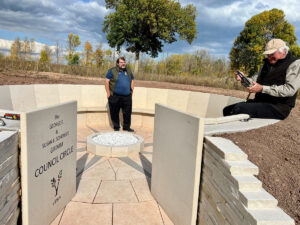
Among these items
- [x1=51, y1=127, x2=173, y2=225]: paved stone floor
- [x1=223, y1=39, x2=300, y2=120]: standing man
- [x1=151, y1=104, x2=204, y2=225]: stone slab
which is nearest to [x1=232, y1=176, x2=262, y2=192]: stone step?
[x1=151, y1=104, x2=204, y2=225]: stone slab

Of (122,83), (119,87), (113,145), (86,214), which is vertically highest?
(122,83)

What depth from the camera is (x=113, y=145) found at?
452 cm

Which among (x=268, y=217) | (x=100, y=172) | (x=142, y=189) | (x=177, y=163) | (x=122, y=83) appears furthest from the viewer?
(x=122, y=83)

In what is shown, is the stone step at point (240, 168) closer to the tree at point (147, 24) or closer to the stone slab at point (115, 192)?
the stone slab at point (115, 192)

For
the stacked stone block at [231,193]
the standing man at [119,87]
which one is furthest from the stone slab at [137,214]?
the standing man at [119,87]

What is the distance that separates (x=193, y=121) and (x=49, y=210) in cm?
181

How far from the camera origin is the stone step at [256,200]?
1.56 m

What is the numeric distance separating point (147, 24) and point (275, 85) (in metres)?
24.9

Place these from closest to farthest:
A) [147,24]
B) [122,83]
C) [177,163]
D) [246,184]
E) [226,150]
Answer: [246,184] < [226,150] < [177,163] < [122,83] < [147,24]

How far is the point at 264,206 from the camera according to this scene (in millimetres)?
1585

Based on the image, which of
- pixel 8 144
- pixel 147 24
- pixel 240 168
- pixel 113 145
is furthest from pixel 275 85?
pixel 147 24

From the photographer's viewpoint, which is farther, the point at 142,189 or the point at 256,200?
the point at 142,189

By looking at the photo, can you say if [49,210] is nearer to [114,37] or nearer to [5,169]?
[5,169]

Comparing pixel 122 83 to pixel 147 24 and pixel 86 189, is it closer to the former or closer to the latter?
pixel 86 189
